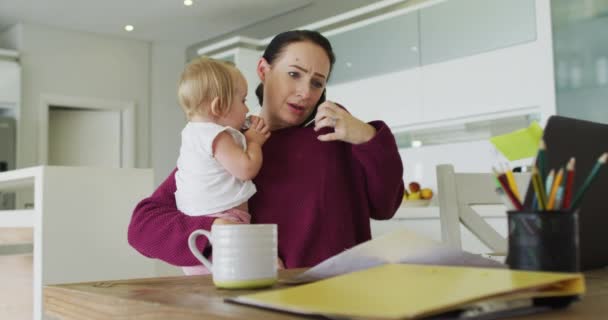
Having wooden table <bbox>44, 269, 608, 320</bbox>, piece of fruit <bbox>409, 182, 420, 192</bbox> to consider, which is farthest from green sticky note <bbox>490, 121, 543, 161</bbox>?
piece of fruit <bbox>409, 182, 420, 192</bbox>

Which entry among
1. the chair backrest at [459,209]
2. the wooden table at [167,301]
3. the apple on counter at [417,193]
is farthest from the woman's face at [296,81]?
the apple on counter at [417,193]

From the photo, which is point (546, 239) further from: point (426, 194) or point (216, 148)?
point (426, 194)

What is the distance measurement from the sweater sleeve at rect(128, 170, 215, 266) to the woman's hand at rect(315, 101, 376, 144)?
314 mm

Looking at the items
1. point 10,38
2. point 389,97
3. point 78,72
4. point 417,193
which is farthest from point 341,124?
point 10,38

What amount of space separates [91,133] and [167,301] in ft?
20.0

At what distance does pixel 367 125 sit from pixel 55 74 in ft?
17.3

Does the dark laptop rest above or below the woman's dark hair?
below

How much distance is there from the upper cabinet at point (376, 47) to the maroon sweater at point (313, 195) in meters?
2.61

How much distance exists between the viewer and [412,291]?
1.84 feet

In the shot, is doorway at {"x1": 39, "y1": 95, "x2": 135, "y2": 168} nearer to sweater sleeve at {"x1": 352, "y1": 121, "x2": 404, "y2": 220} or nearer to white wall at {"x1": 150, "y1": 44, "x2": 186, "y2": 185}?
white wall at {"x1": 150, "y1": 44, "x2": 186, "y2": 185}

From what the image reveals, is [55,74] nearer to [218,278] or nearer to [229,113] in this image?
[229,113]

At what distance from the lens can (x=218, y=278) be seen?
0.83 metres

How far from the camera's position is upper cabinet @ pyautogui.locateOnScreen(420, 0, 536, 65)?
3490 mm

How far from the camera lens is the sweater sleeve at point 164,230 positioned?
52.1 inches
